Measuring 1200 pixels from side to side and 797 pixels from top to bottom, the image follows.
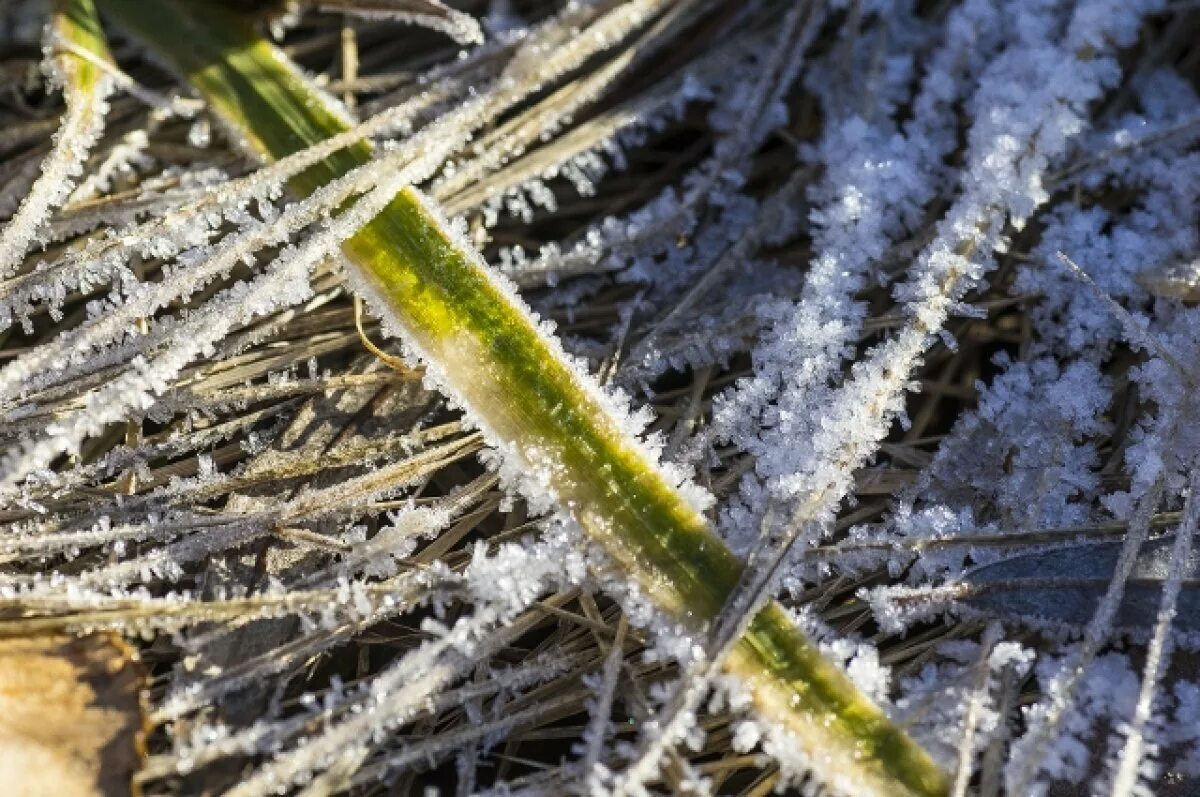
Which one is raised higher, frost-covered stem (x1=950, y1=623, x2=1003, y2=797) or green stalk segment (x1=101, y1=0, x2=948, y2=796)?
green stalk segment (x1=101, y1=0, x2=948, y2=796)

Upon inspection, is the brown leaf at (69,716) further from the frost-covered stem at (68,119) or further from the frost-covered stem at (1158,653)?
the frost-covered stem at (1158,653)

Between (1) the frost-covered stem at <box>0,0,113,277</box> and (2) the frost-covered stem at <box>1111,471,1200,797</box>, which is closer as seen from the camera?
(2) the frost-covered stem at <box>1111,471,1200,797</box>

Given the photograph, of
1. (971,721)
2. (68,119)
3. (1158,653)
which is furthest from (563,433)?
(68,119)

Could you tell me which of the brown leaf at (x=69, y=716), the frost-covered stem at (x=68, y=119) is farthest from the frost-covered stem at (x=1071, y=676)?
the frost-covered stem at (x=68, y=119)

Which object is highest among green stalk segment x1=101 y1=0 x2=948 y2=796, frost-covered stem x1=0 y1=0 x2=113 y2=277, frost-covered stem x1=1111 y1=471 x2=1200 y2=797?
frost-covered stem x1=0 y1=0 x2=113 y2=277

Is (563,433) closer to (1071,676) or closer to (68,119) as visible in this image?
(1071,676)

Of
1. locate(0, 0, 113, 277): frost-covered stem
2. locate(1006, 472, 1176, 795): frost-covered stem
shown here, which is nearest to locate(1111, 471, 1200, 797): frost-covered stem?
locate(1006, 472, 1176, 795): frost-covered stem

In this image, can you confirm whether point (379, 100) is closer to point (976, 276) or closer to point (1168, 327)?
point (976, 276)

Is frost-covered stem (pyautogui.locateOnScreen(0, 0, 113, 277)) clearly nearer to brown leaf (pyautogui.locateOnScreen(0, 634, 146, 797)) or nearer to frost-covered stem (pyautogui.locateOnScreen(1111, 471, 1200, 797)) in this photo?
brown leaf (pyautogui.locateOnScreen(0, 634, 146, 797))
